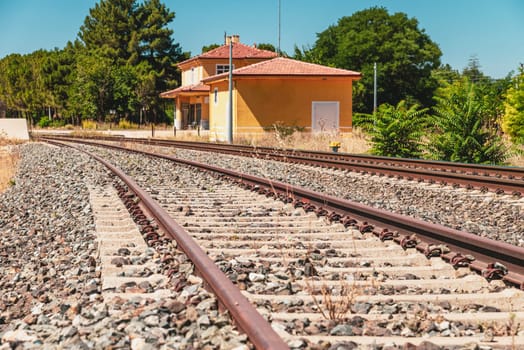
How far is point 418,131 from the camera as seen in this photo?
63.4ft

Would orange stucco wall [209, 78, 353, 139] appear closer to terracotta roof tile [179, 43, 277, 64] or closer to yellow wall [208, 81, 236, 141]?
yellow wall [208, 81, 236, 141]

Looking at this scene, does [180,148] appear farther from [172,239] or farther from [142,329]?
[142,329]

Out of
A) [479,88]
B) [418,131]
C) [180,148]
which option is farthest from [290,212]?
[180,148]

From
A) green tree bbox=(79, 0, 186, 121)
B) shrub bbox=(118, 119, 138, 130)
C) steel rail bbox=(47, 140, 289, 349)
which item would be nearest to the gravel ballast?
steel rail bbox=(47, 140, 289, 349)

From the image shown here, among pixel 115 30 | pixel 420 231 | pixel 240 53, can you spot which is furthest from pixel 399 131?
pixel 115 30

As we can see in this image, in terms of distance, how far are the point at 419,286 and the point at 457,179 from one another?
7290 mm

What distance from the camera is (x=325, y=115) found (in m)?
38.2

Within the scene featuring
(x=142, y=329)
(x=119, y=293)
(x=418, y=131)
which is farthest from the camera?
(x=418, y=131)

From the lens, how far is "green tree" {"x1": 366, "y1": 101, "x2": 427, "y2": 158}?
62.9ft

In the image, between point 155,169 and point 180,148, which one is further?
point 180,148

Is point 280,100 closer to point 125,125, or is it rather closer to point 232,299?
point 125,125

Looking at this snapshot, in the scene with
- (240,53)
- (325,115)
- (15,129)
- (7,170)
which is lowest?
(7,170)

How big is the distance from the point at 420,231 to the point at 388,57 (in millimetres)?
61676

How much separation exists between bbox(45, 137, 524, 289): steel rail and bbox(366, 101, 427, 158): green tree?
1012cm
